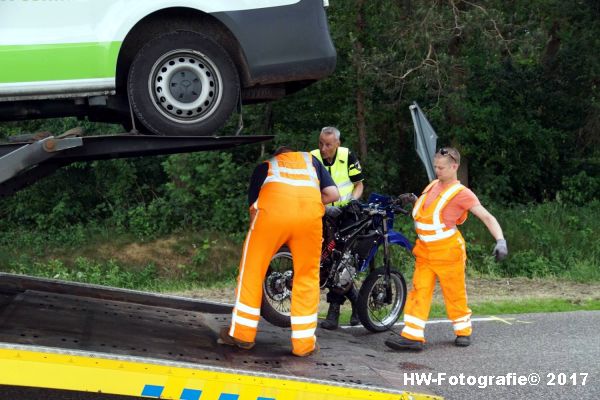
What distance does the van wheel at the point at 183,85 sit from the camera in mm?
4699

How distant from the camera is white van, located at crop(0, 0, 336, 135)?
4.43 meters

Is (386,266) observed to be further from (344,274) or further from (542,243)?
(542,243)

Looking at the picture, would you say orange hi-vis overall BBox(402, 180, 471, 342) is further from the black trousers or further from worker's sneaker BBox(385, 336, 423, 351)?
the black trousers

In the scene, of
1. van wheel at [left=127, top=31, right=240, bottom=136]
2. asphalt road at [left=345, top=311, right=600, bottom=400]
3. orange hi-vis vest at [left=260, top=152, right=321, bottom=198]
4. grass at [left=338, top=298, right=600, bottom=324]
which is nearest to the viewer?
van wheel at [left=127, top=31, right=240, bottom=136]

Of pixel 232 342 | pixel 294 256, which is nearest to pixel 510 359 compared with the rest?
pixel 294 256

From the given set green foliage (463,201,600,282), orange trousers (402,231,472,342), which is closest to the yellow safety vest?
orange trousers (402,231,472,342)

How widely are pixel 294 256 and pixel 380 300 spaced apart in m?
1.89

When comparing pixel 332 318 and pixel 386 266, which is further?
pixel 332 318

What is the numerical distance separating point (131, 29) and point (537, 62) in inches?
646

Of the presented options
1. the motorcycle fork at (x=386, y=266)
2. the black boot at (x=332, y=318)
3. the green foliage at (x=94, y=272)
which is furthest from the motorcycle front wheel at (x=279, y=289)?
the green foliage at (x=94, y=272)

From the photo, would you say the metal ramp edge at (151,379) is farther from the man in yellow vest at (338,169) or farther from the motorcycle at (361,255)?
the man in yellow vest at (338,169)

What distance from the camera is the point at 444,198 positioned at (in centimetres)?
648

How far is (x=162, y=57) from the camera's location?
4.71 m

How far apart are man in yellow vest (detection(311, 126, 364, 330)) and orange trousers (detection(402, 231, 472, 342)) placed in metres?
0.91
